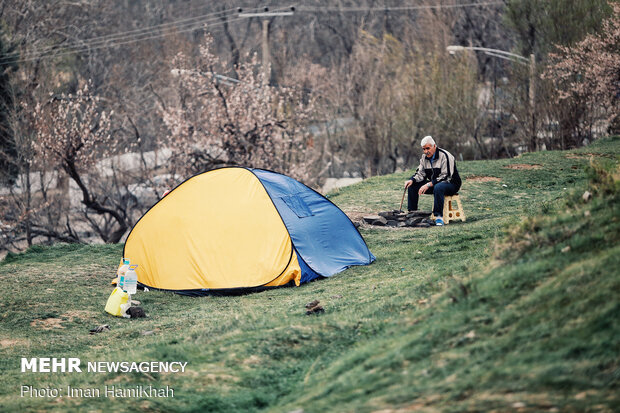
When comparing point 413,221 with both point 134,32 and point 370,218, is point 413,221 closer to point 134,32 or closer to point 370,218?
point 370,218

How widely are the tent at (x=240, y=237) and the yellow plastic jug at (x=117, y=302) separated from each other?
125 centimetres

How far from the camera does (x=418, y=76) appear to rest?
30.5 metres

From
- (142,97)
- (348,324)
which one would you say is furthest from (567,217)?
(142,97)

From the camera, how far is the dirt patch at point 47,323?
9.05m

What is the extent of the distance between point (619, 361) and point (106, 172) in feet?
92.6

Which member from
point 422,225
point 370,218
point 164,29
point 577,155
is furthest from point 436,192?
point 164,29

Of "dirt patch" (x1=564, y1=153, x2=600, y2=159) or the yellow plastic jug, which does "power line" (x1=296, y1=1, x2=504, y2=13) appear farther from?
the yellow plastic jug

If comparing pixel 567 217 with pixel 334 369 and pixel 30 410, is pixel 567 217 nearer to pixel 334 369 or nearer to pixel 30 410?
pixel 334 369

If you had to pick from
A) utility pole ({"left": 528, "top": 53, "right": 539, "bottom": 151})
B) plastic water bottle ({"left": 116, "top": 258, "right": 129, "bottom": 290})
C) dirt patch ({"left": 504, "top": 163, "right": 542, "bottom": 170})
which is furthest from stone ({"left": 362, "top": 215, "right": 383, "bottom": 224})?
utility pole ({"left": 528, "top": 53, "right": 539, "bottom": 151})

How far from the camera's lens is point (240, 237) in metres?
10.8

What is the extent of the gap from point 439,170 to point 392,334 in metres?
7.36

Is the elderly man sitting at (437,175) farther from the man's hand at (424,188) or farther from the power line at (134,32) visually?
the power line at (134,32)

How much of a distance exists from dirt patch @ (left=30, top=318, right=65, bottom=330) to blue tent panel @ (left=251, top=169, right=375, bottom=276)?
11.0 feet

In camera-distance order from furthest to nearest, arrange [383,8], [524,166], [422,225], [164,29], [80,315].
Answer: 1. [383,8]
2. [164,29]
3. [524,166]
4. [422,225]
5. [80,315]
